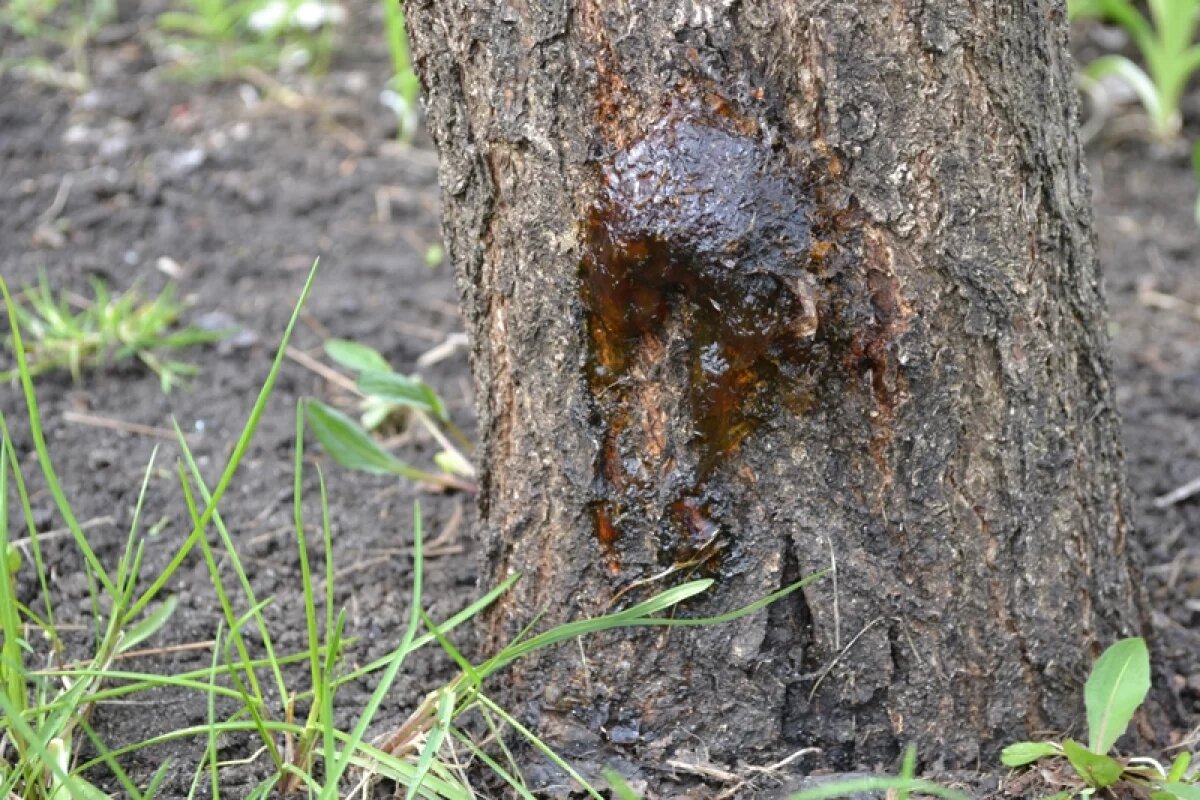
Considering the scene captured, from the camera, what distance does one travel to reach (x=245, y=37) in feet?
12.3

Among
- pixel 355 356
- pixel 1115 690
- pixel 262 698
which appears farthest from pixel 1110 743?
pixel 355 356

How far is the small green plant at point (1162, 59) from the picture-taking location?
3330 mm

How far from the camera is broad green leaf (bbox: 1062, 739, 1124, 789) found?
4.37 ft

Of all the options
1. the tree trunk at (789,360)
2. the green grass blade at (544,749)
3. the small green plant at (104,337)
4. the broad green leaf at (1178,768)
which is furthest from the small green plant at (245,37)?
the broad green leaf at (1178,768)

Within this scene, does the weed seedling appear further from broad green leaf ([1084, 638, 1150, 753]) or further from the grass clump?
broad green leaf ([1084, 638, 1150, 753])

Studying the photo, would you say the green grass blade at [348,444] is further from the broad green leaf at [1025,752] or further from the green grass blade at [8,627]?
the broad green leaf at [1025,752]

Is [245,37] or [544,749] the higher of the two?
[245,37]

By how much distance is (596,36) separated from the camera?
1195 millimetres

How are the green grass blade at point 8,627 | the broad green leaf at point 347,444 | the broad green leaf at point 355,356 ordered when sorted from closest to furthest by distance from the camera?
the green grass blade at point 8,627 < the broad green leaf at point 347,444 < the broad green leaf at point 355,356

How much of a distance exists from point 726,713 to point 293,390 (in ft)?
4.12

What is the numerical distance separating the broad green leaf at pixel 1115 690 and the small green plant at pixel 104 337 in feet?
5.31

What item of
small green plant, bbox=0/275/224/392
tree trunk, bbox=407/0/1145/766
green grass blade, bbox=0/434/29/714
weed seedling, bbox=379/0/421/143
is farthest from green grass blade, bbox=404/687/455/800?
weed seedling, bbox=379/0/421/143

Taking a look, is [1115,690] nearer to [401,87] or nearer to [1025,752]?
[1025,752]

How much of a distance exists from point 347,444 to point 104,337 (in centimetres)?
74
